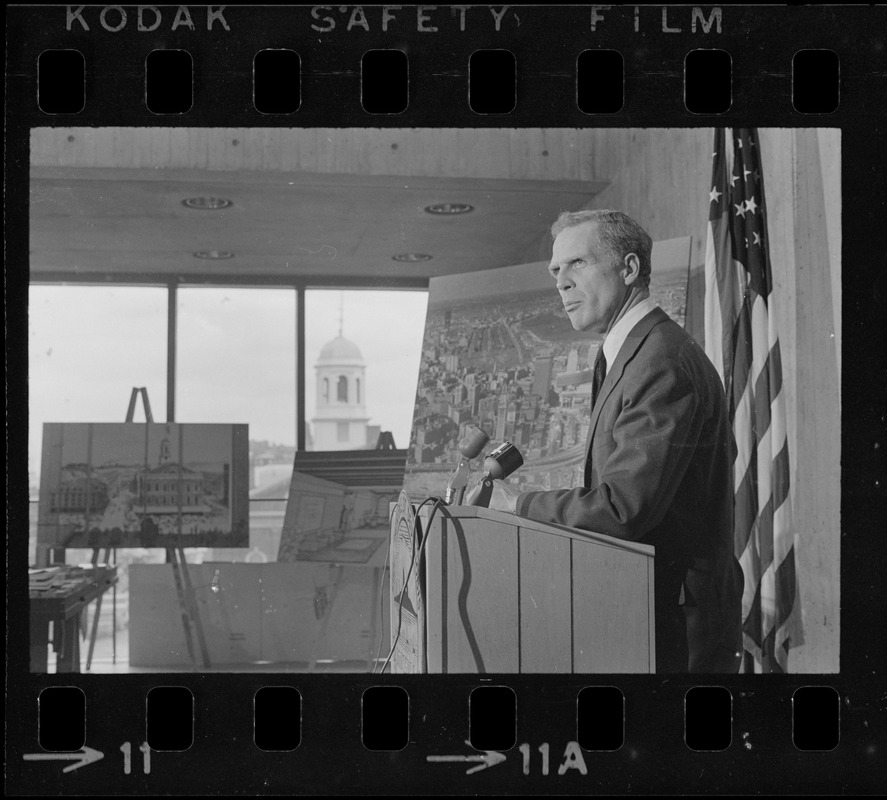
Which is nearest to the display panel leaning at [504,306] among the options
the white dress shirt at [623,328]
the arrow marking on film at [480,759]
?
the arrow marking on film at [480,759]

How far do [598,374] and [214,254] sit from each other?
4.44 feet

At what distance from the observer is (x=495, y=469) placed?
3043 millimetres

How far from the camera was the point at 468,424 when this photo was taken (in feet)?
10.6

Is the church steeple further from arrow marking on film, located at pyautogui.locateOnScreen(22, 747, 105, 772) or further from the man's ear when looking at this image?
arrow marking on film, located at pyautogui.locateOnScreen(22, 747, 105, 772)

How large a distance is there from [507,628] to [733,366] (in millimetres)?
1098

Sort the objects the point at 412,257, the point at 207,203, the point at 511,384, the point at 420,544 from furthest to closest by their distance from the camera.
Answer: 1. the point at 207,203
2. the point at 412,257
3. the point at 511,384
4. the point at 420,544

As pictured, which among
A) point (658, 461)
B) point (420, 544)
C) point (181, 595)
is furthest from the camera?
point (181, 595)

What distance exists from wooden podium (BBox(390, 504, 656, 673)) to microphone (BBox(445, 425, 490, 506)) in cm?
30

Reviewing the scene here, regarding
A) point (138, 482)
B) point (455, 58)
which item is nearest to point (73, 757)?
point (138, 482)

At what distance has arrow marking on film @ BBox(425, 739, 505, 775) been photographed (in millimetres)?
2922

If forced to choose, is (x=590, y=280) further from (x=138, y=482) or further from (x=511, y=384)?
(x=138, y=482)

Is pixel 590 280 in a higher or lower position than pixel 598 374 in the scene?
higher

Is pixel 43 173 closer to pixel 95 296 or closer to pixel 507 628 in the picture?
pixel 95 296

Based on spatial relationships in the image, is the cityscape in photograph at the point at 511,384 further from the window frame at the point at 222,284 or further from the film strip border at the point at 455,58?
the film strip border at the point at 455,58
